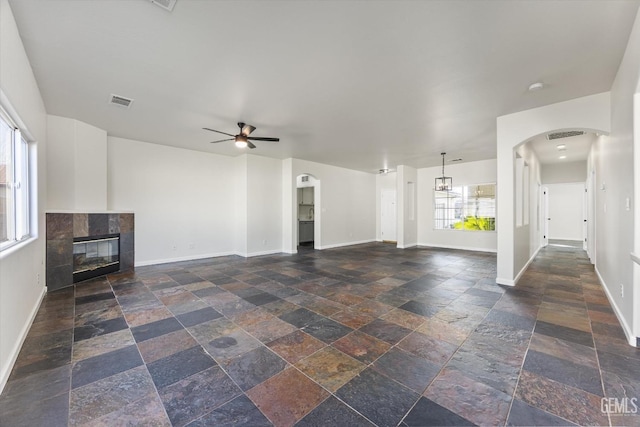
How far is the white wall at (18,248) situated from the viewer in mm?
1998

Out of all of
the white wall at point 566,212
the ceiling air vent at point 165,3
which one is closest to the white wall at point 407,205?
the white wall at point 566,212

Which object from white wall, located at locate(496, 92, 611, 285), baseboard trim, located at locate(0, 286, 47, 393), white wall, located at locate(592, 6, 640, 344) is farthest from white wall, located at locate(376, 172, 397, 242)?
baseboard trim, located at locate(0, 286, 47, 393)

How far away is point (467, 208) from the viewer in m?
8.43

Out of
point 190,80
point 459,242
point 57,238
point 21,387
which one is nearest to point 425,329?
point 21,387

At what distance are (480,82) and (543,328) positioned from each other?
2.84m

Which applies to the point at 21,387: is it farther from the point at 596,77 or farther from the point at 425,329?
Answer: the point at 596,77

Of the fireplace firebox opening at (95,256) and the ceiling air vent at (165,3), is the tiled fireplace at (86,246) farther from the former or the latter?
the ceiling air vent at (165,3)

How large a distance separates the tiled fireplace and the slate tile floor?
41cm

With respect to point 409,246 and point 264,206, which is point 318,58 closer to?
point 264,206

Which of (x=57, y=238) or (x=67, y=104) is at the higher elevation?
(x=67, y=104)

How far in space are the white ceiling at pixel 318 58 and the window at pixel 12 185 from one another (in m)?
0.83

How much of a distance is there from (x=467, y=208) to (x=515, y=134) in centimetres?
477

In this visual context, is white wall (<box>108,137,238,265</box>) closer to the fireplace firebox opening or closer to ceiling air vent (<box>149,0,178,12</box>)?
the fireplace firebox opening

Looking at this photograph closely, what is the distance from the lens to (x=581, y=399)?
66.9 inches
